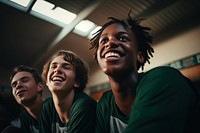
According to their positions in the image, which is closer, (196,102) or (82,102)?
(196,102)

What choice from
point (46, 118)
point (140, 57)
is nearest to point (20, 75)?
point (46, 118)

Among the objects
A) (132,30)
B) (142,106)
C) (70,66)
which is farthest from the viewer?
(70,66)

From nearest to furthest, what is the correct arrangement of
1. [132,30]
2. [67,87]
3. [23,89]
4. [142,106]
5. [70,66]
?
[142,106] < [132,30] < [67,87] < [70,66] < [23,89]

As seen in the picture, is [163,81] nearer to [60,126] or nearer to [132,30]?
[132,30]

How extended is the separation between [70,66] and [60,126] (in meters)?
0.46

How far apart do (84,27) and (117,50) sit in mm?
3459

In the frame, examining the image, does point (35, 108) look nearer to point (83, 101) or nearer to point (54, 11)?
point (83, 101)

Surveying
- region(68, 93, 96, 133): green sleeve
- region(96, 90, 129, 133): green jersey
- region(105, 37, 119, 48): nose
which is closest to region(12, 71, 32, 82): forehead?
region(68, 93, 96, 133): green sleeve

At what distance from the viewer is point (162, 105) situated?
2.30ft

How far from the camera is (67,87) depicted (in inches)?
56.7

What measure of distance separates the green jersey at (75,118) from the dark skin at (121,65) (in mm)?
253

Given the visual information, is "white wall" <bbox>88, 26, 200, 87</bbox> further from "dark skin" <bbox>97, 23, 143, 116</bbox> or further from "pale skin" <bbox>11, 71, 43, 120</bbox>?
"dark skin" <bbox>97, 23, 143, 116</bbox>

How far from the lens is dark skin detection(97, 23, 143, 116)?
105 centimetres

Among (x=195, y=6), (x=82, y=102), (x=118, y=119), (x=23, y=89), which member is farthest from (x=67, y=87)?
(x=195, y=6)
